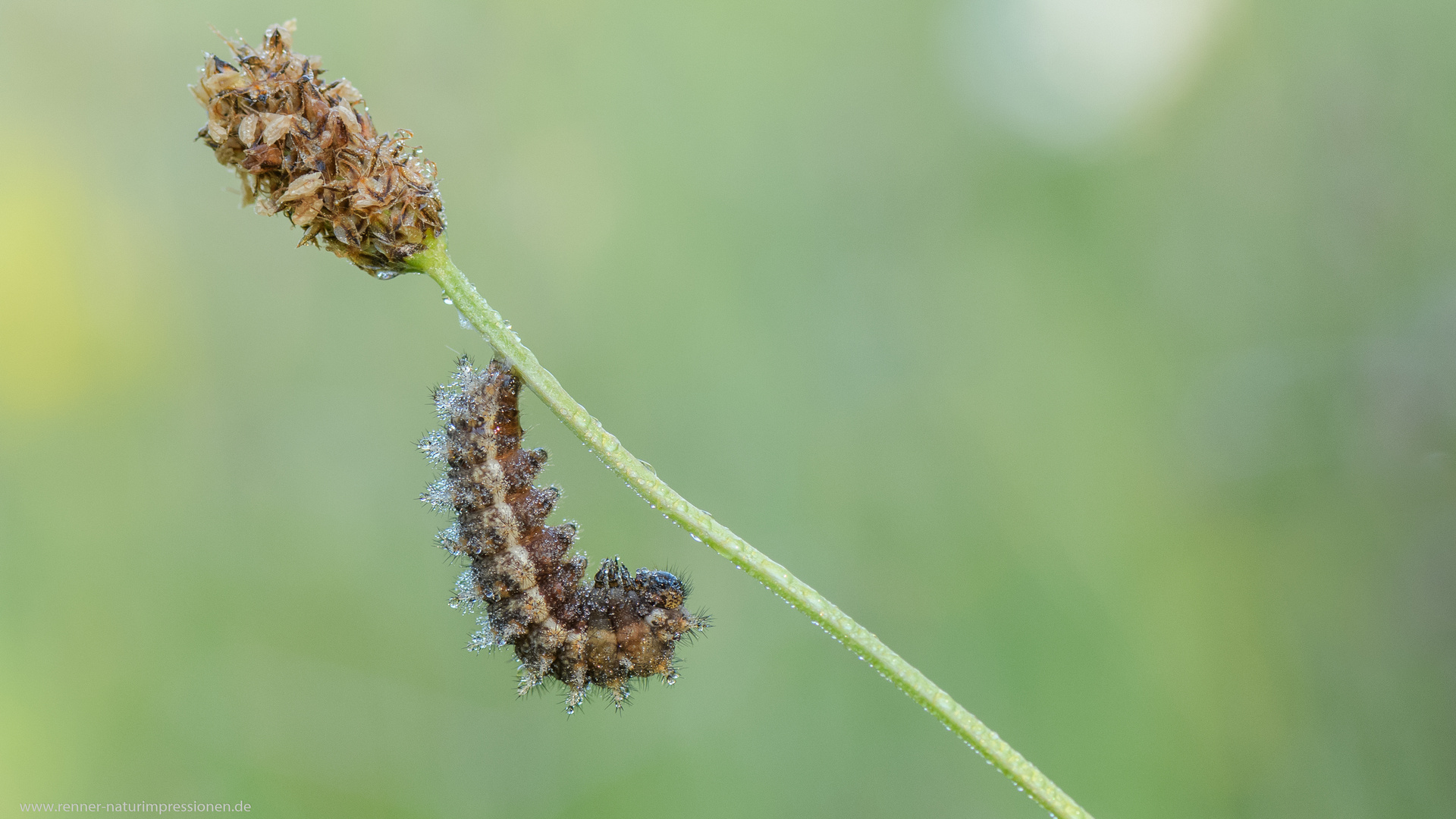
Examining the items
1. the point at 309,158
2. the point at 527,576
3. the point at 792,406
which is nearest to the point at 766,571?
the point at 309,158

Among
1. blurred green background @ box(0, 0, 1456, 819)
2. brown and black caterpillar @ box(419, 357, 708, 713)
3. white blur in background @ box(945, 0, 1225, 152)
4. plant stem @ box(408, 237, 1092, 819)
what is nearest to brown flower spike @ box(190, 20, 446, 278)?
plant stem @ box(408, 237, 1092, 819)

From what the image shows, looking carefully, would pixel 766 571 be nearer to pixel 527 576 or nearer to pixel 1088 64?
pixel 527 576

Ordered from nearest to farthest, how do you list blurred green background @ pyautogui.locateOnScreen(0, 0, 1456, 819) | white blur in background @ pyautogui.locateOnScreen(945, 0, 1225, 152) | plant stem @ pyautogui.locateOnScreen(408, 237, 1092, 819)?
plant stem @ pyautogui.locateOnScreen(408, 237, 1092, 819) → blurred green background @ pyautogui.locateOnScreen(0, 0, 1456, 819) → white blur in background @ pyautogui.locateOnScreen(945, 0, 1225, 152)

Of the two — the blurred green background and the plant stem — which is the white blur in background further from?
the plant stem

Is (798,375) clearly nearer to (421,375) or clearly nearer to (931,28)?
(421,375)

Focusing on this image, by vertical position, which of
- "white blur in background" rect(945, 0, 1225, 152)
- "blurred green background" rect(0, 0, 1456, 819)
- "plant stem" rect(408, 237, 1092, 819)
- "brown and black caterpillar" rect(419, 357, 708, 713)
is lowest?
"plant stem" rect(408, 237, 1092, 819)

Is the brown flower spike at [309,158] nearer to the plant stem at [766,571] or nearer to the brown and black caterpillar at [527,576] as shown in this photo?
the plant stem at [766,571]
